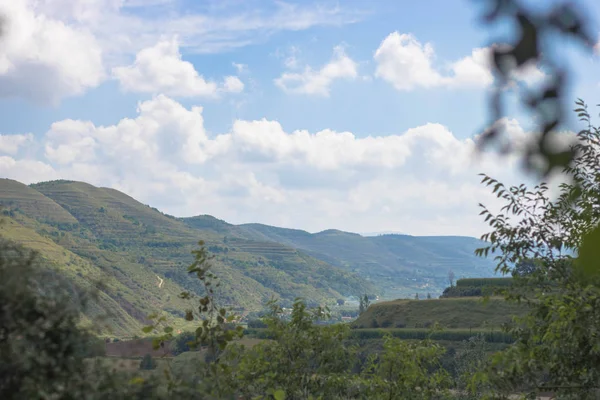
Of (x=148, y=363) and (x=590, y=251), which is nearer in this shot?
(x=590, y=251)

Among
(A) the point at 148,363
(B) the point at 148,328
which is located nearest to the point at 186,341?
(B) the point at 148,328

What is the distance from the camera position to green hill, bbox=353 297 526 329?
105 meters

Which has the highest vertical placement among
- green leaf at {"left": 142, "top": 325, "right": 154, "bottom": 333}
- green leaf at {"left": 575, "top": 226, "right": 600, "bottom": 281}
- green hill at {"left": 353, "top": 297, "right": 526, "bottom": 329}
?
green leaf at {"left": 575, "top": 226, "right": 600, "bottom": 281}

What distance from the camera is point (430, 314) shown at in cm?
11431

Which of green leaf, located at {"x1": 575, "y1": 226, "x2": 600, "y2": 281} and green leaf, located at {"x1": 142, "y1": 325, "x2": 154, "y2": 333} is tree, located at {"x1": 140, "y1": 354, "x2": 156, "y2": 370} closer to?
green leaf, located at {"x1": 142, "y1": 325, "x2": 154, "y2": 333}

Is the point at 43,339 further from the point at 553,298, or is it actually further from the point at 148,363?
the point at 553,298

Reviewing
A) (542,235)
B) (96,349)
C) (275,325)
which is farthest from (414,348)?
(96,349)

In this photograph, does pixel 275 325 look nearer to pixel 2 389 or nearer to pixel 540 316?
pixel 540 316

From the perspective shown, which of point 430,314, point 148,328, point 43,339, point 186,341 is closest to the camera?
point 43,339

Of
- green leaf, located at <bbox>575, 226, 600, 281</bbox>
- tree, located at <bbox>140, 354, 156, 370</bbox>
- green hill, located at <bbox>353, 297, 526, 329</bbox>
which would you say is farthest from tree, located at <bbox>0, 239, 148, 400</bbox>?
green hill, located at <bbox>353, 297, 526, 329</bbox>

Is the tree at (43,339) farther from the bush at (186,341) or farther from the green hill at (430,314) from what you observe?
the green hill at (430,314)

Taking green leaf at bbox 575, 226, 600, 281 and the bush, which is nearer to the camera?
green leaf at bbox 575, 226, 600, 281

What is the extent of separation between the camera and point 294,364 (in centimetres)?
1131

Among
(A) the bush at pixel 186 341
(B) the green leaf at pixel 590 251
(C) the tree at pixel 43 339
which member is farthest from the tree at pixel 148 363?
(B) the green leaf at pixel 590 251
